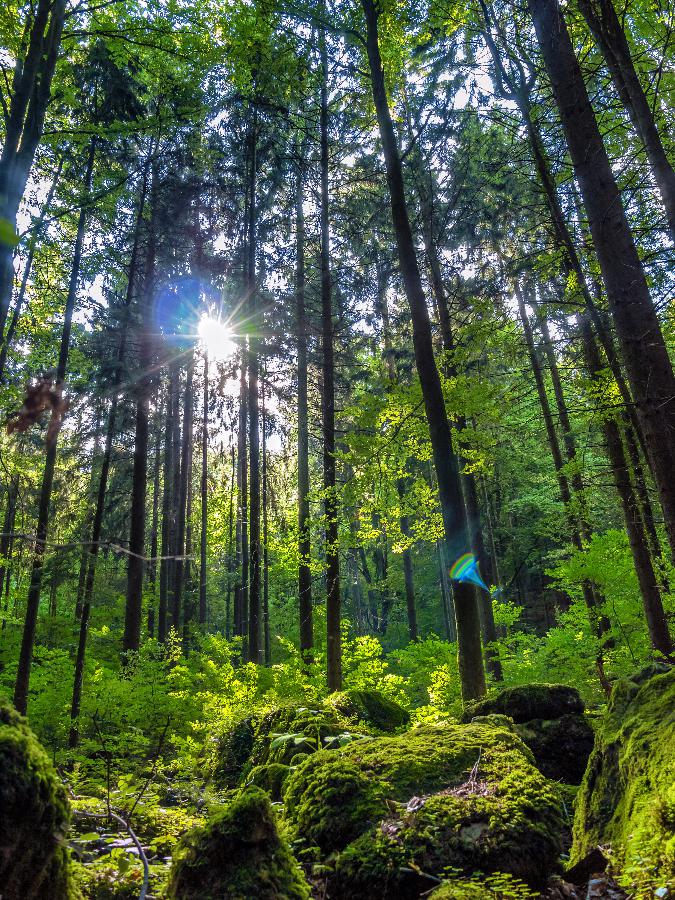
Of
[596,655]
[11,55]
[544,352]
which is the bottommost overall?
[596,655]

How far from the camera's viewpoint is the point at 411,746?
3.73 metres

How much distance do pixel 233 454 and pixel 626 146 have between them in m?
17.2

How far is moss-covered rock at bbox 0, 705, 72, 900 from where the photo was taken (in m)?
1.58

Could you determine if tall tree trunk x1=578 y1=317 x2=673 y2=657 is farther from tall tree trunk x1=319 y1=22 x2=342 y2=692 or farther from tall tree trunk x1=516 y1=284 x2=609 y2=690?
tall tree trunk x1=319 y1=22 x2=342 y2=692

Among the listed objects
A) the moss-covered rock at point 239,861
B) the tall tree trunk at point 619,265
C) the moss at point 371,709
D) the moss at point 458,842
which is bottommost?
the moss at point 458,842

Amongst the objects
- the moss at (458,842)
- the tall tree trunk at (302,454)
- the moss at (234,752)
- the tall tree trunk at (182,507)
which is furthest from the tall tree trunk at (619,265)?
the tall tree trunk at (182,507)

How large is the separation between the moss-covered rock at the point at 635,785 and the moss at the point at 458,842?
24cm

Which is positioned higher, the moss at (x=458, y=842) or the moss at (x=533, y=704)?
the moss at (x=533, y=704)

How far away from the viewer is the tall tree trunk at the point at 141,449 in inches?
494

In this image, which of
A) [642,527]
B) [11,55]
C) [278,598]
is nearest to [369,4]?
[11,55]

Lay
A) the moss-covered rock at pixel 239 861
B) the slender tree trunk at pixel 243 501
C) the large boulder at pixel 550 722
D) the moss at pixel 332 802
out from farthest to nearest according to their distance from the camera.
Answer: the slender tree trunk at pixel 243 501, the large boulder at pixel 550 722, the moss at pixel 332 802, the moss-covered rock at pixel 239 861

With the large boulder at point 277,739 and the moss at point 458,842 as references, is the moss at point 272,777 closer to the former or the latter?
the large boulder at point 277,739

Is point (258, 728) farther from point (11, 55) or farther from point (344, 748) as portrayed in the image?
point (11, 55)

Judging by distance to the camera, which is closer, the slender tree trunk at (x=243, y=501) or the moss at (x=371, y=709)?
the moss at (x=371, y=709)
